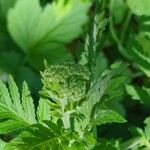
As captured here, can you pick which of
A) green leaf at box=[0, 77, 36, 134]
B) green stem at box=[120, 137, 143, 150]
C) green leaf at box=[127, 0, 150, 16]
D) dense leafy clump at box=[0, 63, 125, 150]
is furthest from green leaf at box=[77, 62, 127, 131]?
green leaf at box=[127, 0, 150, 16]

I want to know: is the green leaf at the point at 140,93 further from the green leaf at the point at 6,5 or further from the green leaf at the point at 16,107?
the green leaf at the point at 6,5

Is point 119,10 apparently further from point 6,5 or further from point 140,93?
point 140,93

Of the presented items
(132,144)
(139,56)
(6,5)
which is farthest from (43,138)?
(6,5)

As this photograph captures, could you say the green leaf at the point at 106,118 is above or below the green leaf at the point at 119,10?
below

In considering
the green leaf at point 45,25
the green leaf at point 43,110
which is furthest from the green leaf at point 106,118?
the green leaf at point 45,25

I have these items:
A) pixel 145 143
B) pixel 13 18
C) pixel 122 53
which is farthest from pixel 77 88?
pixel 13 18

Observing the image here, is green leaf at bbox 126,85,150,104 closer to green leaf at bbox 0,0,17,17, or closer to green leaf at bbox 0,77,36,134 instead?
green leaf at bbox 0,77,36,134
